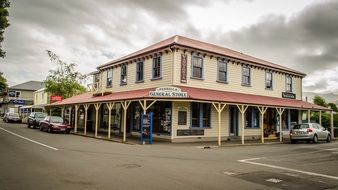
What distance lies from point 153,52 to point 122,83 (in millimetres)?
5138

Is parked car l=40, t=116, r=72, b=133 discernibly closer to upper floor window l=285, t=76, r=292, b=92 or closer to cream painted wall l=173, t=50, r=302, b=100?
cream painted wall l=173, t=50, r=302, b=100

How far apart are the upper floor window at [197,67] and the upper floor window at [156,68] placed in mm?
2400

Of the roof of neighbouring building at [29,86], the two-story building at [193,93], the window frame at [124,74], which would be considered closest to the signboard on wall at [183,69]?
the two-story building at [193,93]

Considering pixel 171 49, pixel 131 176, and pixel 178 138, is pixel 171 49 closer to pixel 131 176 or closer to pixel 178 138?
pixel 178 138

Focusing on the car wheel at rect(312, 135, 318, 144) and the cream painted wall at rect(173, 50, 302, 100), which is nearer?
the cream painted wall at rect(173, 50, 302, 100)

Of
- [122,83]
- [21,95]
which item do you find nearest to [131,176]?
[122,83]

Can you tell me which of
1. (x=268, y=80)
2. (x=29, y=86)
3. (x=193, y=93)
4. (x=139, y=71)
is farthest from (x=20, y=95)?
(x=193, y=93)

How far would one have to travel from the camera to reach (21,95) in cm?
7638

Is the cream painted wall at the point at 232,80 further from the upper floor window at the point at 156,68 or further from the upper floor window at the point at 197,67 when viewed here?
the upper floor window at the point at 156,68

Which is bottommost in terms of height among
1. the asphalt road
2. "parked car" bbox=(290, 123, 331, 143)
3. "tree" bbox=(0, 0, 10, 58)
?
the asphalt road

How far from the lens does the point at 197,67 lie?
2138 centimetres

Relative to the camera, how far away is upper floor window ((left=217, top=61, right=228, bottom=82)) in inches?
900

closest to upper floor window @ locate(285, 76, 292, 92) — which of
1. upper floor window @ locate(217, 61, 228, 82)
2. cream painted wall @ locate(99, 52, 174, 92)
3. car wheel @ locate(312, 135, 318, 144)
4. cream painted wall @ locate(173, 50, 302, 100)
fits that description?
cream painted wall @ locate(173, 50, 302, 100)

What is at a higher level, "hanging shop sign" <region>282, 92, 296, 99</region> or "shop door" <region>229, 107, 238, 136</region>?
"hanging shop sign" <region>282, 92, 296, 99</region>
